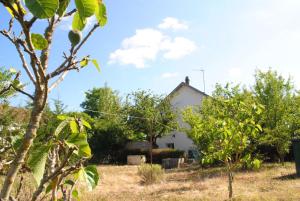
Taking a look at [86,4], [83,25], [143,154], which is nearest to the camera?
[86,4]

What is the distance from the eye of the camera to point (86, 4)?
87cm

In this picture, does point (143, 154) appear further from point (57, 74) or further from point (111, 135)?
point (57, 74)

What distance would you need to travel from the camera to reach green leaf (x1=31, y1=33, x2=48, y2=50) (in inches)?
36.4

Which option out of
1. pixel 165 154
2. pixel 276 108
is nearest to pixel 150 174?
pixel 276 108

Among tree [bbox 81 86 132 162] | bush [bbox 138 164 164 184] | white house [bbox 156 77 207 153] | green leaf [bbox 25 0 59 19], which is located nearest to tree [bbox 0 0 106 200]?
green leaf [bbox 25 0 59 19]

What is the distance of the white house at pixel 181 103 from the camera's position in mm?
40750

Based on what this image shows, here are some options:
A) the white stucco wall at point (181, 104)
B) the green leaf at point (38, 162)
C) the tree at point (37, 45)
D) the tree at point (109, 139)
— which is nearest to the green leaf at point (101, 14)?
the tree at point (37, 45)

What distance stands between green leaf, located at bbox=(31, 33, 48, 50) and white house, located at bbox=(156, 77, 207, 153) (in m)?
39.4

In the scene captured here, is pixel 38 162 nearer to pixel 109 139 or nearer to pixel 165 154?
pixel 165 154

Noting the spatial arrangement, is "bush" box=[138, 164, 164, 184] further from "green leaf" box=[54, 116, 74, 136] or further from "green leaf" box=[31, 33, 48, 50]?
"green leaf" box=[31, 33, 48, 50]

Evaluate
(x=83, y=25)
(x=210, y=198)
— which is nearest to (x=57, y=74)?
(x=83, y=25)

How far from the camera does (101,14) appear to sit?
3.43 feet

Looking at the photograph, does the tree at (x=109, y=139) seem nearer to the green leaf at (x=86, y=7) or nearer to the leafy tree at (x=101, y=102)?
the leafy tree at (x=101, y=102)

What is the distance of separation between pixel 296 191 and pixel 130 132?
82.1 ft
